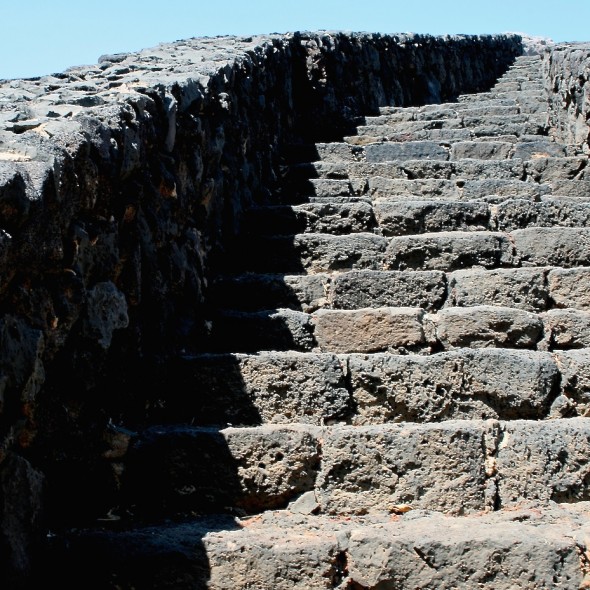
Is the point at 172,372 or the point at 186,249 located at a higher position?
the point at 186,249

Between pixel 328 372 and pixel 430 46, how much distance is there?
7.33 m

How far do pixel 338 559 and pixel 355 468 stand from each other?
414 millimetres

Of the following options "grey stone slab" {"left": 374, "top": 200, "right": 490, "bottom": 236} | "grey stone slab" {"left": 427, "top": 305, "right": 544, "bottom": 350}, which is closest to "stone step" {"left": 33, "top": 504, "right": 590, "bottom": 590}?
"grey stone slab" {"left": 427, "top": 305, "right": 544, "bottom": 350}

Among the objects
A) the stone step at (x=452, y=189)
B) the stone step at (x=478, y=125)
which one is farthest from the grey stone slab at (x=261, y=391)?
the stone step at (x=478, y=125)

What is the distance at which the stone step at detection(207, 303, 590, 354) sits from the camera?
12.2 feet

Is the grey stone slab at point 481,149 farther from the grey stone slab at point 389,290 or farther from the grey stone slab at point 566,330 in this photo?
the grey stone slab at point 566,330

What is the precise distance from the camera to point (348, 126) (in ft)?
23.8

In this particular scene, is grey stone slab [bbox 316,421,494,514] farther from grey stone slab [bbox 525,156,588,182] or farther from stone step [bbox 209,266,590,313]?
grey stone slab [bbox 525,156,588,182]

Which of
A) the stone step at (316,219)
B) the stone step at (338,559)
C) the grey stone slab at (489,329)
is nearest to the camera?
the stone step at (338,559)

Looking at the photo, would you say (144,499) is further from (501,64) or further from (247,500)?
(501,64)

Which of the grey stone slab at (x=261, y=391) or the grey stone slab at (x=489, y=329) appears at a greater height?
the grey stone slab at (x=489, y=329)

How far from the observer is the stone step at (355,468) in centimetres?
297

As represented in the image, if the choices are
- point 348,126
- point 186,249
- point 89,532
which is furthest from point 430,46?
point 89,532

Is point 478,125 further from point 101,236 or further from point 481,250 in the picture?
point 101,236
